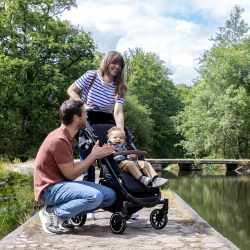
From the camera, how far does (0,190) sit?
10.0 m

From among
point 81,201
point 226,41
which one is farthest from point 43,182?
point 226,41

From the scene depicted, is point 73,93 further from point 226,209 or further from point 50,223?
point 226,209

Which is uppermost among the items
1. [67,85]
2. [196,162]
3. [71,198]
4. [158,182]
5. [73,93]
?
[67,85]

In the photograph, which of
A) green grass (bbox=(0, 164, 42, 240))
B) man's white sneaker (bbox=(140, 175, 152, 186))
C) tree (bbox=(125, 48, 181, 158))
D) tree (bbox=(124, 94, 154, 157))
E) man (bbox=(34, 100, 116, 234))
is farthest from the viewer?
tree (bbox=(125, 48, 181, 158))

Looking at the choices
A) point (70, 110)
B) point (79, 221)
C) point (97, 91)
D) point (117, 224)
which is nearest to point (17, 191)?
point (79, 221)

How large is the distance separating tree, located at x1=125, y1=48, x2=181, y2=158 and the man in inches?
1282

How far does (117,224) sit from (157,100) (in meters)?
34.4

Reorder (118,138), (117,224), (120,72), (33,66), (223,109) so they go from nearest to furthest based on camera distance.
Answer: (117,224) < (118,138) < (120,72) < (33,66) < (223,109)

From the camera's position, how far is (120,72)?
15.6 feet

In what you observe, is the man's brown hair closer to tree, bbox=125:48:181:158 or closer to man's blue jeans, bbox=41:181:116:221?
man's blue jeans, bbox=41:181:116:221

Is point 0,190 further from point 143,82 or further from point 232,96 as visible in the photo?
point 143,82

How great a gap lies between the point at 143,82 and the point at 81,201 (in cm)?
3533

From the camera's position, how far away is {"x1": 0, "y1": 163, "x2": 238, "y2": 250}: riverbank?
3.58 m

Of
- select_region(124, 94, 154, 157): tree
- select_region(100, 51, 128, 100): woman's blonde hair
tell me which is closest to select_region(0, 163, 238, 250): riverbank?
select_region(100, 51, 128, 100): woman's blonde hair
